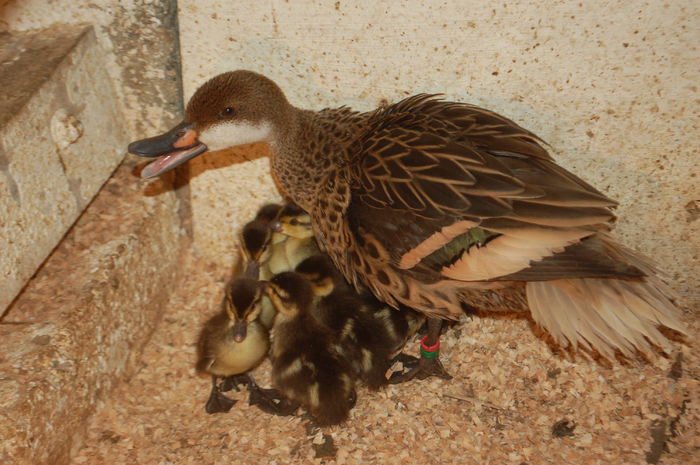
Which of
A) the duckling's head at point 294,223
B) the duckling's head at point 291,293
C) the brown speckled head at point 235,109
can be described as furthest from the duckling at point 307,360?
the brown speckled head at point 235,109

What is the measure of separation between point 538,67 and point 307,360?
1.08m

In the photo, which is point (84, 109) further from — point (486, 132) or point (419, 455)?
point (419, 455)

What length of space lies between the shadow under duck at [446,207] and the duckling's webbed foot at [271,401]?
0.50m

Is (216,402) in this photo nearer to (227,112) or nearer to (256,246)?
(256,246)

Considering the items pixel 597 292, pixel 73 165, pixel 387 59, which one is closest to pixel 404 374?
pixel 597 292

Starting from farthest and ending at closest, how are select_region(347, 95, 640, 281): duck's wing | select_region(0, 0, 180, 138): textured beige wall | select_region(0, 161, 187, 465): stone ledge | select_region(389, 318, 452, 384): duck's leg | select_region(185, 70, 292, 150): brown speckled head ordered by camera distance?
select_region(389, 318, 452, 384): duck's leg < select_region(0, 0, 180, 138): textured beige wall < select_region(185, 70, 292, 150): brown speckled head < select_region(0, 161, 187, 465): stone ledge < select_region(347, 95, 640, 281): duck's wing

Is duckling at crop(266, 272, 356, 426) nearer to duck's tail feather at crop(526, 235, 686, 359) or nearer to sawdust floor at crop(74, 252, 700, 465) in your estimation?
sawdust floor at crop(74, 252, 700, 465)

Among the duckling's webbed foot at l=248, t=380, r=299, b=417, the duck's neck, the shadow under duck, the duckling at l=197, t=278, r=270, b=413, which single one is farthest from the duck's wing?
the duckling's webbed foot at l=248, t=380, r=299, b=417

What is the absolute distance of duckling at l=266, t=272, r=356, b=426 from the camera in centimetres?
196

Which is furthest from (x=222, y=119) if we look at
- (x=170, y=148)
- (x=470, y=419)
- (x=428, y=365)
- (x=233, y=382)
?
(x=470, y=419)

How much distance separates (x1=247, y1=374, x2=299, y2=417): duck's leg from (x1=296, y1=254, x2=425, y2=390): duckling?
27 cm

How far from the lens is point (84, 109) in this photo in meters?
2.09

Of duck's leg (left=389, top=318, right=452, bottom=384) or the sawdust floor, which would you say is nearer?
the sawdust floor

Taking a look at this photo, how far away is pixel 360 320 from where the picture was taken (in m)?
2.10
